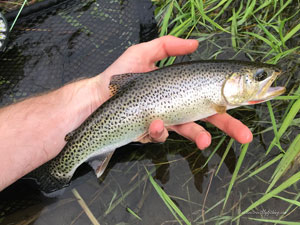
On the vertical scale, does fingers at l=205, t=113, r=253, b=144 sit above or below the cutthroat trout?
below

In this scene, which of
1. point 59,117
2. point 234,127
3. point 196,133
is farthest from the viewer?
point 59,117

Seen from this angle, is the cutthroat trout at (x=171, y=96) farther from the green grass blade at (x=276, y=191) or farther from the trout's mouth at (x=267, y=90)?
the green grass blade at (x=276, y=191)

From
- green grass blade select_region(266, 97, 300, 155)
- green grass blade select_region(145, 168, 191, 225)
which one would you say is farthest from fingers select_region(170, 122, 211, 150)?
green grass blade select_region(266, 97, 300, 155)

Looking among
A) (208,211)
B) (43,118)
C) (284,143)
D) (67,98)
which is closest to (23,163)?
(43,118)

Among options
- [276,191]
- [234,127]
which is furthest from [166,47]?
[276,191]

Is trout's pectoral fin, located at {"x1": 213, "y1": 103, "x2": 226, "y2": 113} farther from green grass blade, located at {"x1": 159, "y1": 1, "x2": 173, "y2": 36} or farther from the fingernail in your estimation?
green grass blade, located at {"x1": 159, "y1": 1, "x2": 173, "y2": 36}

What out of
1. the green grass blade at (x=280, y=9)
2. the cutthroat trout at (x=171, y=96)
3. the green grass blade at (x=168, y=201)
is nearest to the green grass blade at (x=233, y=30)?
the green grass blade at (x=280, y=9)

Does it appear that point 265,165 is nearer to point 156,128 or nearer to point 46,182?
point 156,128
